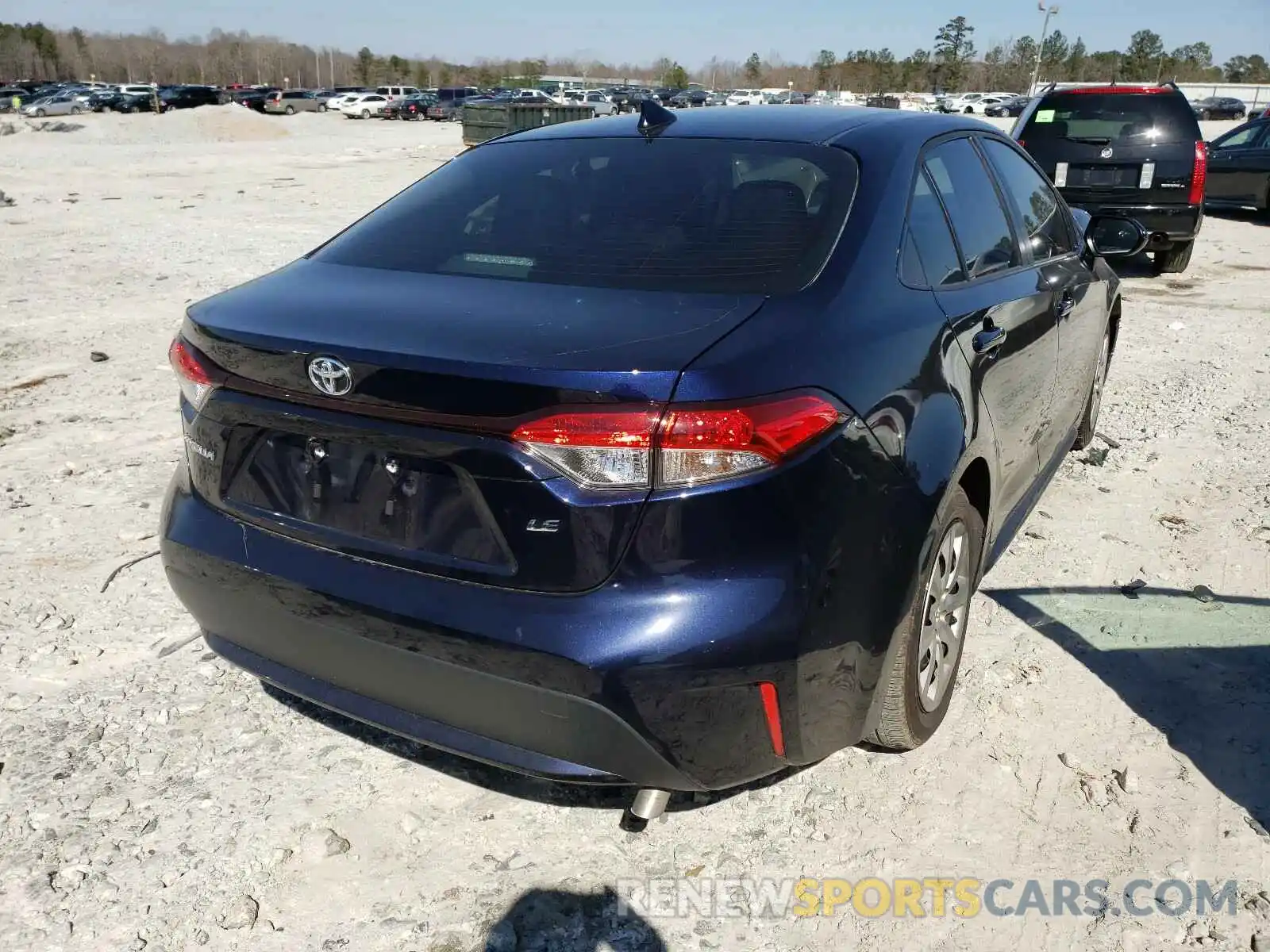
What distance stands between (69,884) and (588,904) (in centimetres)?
121

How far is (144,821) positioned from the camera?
2.62m

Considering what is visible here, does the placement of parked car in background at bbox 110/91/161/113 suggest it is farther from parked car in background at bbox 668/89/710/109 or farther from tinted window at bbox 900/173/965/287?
tinted window at bbox 900/173/965/287

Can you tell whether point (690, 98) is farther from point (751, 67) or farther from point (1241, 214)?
point (751, 67)

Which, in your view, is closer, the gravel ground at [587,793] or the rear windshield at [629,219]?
the gravel ground at [587,793]

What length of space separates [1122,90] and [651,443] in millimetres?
10217

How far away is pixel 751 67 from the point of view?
15462 cm

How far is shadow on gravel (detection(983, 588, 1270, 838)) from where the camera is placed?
2916 mm

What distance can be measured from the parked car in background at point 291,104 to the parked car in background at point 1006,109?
130 ft

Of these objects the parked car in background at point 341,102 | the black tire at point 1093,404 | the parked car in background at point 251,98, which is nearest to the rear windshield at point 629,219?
the black tire at point 1093,404

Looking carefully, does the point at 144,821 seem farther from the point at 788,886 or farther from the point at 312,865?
the point at 788,886

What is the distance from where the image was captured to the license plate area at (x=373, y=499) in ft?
6.84

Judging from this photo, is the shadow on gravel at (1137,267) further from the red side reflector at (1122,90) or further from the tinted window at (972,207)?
the tinted window at (972,207)

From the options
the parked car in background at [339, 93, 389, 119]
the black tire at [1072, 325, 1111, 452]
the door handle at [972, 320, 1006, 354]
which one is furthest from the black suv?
the parked car in background at [339, 93, 389, 119]

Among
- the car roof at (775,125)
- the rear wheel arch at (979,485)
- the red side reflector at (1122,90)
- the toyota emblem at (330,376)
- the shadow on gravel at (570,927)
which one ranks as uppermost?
the red side reflector at (1122,90)
